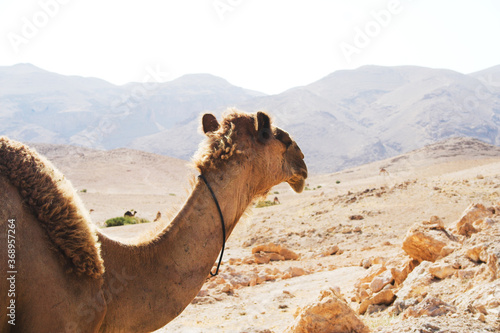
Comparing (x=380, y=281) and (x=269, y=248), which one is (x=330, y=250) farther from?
(x=380, y=281)

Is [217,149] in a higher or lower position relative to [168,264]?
higher

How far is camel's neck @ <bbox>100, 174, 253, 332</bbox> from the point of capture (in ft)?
8.58

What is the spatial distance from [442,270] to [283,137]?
2.68 metres

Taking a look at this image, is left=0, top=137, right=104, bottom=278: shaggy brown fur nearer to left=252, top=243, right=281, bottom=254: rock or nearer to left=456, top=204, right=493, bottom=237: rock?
left=456, top=204, right=493, bottom=237: rock

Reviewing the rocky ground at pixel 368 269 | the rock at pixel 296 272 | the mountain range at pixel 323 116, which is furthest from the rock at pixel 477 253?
the mountain range at pixel 323 116

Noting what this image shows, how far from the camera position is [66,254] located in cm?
243

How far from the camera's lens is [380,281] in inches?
233

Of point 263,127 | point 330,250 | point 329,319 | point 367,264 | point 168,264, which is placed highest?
point 263,127

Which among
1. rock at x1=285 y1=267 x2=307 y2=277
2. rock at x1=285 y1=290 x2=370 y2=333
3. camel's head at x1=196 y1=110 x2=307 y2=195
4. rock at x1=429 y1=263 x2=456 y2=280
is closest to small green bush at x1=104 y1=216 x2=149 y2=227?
rock at x1=285 y1=267 x2=307 y2=277

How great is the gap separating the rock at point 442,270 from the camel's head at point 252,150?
2.32 m

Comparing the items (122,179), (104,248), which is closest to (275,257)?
(104,248)

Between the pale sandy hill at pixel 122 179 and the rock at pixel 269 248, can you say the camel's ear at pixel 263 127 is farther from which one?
the pale sandy hill at pixel 122 179

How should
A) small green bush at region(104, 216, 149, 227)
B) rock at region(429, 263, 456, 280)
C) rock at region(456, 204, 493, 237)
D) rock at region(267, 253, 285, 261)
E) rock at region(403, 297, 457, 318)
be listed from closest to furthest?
rock at region(403, 297, 457, 318) → rock at region(429, 263, 456, 280) → rock at region(456, 204, 493, 237) → rock at region(267, 253, 285, 261) → small green bush at region(104, 216, 149, 227)

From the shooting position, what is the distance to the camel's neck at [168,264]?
8.58ft
